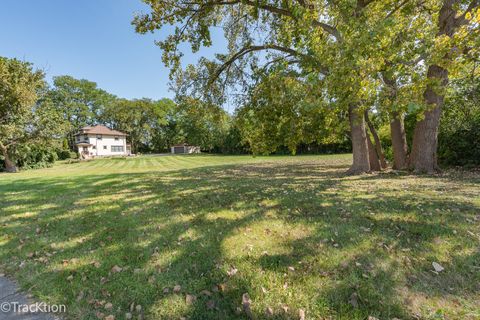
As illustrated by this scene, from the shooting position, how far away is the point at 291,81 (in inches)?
356

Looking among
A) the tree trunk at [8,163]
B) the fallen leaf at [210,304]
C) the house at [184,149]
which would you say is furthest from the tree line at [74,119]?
the fallen leaf at [210,304]

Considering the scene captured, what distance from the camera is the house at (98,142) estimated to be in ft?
149

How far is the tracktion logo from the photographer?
2.30 metres

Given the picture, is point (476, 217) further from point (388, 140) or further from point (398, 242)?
point (388, 140)

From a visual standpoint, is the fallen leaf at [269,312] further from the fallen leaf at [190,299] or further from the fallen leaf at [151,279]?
the fallen leaf at [151,279]

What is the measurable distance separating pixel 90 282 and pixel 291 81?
8.79 metres

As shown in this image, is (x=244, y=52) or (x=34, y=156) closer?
(x=244, y=52)

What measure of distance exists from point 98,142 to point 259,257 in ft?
176

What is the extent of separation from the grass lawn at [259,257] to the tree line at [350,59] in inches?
120

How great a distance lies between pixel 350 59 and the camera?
18.0 ft

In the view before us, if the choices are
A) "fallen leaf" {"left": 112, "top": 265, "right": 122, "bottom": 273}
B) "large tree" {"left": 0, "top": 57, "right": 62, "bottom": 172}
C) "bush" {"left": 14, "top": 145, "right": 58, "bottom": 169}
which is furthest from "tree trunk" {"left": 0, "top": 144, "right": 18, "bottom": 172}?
"fallen leaf" {"left": 112, "top": 265, "right": 122, "bottom": 273}

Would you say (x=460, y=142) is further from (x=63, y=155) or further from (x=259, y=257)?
(x=63, y=155)

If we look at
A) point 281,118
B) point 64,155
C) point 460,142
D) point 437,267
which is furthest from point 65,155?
point 460,142

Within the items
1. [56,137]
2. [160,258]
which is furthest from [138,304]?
[56,137]
